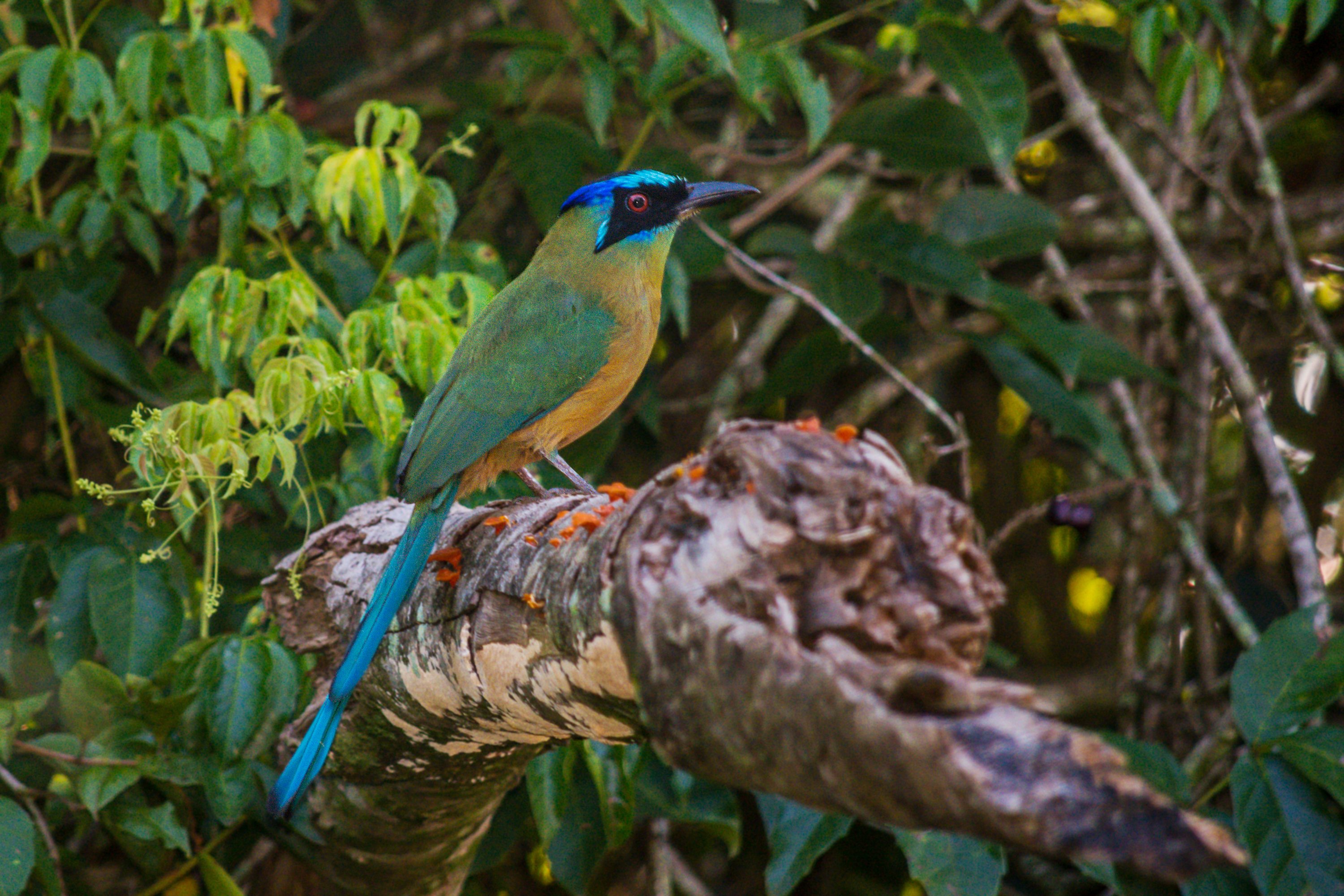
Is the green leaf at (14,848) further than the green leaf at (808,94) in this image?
No

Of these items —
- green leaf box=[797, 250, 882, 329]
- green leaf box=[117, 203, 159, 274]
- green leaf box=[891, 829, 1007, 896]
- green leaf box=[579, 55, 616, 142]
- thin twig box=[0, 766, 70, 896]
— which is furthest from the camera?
green leaf box=[797, 250, 882, 329]

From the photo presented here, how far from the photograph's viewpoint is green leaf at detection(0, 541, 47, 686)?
2691 mm

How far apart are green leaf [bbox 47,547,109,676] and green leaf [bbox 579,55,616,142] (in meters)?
1.63

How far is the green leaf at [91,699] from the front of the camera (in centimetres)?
236

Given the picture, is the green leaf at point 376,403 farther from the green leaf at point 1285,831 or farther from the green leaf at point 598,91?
the green leaf at point 1285,831

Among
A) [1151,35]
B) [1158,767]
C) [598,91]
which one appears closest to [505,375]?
[598,91]

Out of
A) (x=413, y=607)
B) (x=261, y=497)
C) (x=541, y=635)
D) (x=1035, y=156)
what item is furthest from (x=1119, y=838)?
(x=1035, y=156)

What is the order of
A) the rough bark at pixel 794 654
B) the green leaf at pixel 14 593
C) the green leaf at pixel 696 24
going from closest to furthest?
the rough bark at pixel 794 654, the green leaf at pixel 696 24, the green leaf at pixel 14 593

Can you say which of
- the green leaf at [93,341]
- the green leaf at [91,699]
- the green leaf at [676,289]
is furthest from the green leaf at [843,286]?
the green leaf at [91,699]

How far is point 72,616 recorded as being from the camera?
8.46ft

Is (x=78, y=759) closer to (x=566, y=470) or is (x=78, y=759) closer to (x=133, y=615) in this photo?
(x=133, y=615)

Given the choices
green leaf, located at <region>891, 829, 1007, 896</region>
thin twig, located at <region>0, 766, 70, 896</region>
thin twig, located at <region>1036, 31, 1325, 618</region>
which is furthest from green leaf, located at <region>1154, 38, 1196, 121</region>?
thin twig, located at <region>0, 766, 70, 896</region>

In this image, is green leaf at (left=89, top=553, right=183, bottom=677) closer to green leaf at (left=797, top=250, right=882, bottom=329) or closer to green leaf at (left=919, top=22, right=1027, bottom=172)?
green leaf at (left=797, top=250, right=882, bottom=329)

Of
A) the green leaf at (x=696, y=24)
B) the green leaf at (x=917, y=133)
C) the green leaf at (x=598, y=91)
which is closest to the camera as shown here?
the green leaf at (x=696, y=24)
